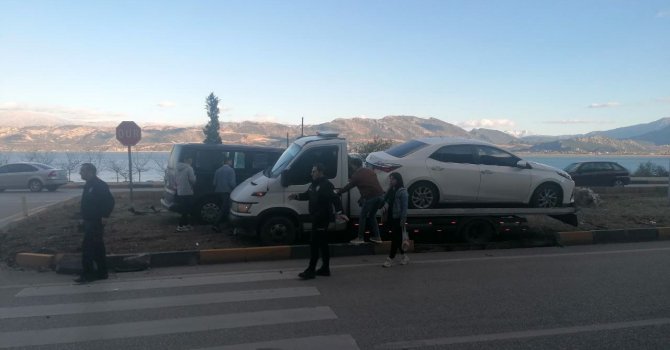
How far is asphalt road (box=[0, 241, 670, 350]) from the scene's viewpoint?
5.02m

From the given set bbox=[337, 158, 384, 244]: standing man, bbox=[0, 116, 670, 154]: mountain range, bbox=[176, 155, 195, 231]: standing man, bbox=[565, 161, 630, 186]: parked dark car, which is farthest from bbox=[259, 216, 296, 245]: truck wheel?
bbox=[565, 161, 630, 186]: parked dark car

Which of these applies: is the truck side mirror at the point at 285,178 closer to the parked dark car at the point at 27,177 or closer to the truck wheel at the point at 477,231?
the truck wheel at the point at 477,231

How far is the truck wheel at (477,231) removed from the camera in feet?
33.1

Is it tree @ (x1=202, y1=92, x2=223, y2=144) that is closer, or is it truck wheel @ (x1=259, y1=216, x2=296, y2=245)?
truck wheel @ (x1=259, y1=216, x2=296, y2=245)

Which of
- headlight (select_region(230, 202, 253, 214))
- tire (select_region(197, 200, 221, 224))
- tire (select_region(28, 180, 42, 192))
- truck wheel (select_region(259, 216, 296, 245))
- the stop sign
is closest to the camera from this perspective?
headlight (select_region(230, 202, 253, 214))

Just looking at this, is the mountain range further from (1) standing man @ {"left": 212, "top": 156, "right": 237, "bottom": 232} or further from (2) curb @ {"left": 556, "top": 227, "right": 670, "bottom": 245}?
(2) curb @ {"left": 556, "top": 227, "right": 670, "bottom": 245}

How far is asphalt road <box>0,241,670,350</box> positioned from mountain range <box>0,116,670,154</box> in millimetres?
22995

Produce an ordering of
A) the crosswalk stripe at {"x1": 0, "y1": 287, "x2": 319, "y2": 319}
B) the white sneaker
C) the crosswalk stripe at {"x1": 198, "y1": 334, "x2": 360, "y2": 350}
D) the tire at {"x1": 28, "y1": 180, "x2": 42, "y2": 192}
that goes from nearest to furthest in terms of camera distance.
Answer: the crosswalk stripe at {"x1": 198, "y1": 334, "x2": 360, "y2": 350}, the crosswalk stripe at {"x1": 0, "y1": 287, "x2": 319, "y2": 319}, the white sneaker, the tire at {"x1": 28, "y1": 180, "x2": 42, "y2": 192}

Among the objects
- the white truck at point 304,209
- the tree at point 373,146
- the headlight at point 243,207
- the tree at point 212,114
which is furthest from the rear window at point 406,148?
the tree at point 212,114

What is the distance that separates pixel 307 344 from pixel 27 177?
2549 cm

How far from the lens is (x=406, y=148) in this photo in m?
10.3

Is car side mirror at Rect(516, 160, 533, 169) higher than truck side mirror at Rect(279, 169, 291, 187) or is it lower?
higher

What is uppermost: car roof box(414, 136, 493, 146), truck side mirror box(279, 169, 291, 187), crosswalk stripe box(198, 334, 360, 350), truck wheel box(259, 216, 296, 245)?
car roof box(414, 136, 493, 146)

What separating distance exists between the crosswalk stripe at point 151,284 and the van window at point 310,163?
215cm
